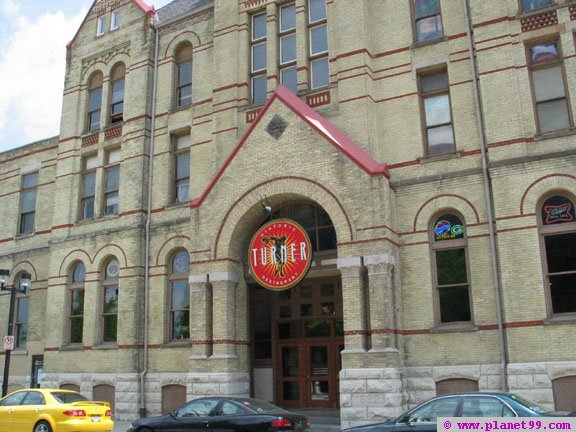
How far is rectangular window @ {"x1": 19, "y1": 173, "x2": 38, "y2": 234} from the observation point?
28.5 metres

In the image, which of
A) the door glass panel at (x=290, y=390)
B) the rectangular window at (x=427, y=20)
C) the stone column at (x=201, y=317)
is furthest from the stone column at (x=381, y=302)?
the rectangular window at (x=427, y=20)

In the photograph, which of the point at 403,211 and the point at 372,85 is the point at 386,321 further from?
the point at 372,85

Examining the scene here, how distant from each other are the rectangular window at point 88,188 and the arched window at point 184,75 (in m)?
4.62

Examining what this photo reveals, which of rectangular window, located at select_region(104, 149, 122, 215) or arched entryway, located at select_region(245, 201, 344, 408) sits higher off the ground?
rectangular window, located at select_region(104, 149, 122, 215)

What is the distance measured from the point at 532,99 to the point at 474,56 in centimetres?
225

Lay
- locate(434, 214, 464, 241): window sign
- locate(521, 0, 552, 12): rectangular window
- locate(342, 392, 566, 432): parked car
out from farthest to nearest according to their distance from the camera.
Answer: locate(521, 0, 552, 12): rectangular window
locate(434, 214, 464, 241): window sign
locate(342, 392, 566, 432): parked car

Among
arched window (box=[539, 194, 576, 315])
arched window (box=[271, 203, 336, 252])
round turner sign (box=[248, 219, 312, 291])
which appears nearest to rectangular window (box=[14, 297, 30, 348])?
round turner sign (box=[248, 219, 312, 291])

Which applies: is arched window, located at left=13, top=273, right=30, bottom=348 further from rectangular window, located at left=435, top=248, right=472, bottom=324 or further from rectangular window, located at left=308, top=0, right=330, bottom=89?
rectangular window, located at left=435, top=248, right=472, bottom=324

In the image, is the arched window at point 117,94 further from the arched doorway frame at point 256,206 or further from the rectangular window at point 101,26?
the arched doorway frame at point 256,206

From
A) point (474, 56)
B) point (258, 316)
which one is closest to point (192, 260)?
point (258, 316)

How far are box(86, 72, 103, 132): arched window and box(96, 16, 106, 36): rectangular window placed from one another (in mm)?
1964

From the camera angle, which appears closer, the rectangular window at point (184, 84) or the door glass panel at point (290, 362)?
the door glass panel at point (290, 362)

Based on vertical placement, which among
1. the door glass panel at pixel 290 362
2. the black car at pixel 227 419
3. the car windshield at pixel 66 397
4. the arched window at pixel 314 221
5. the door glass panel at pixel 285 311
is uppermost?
the arched window at pixel 314 221

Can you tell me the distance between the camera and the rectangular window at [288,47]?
21.4m
